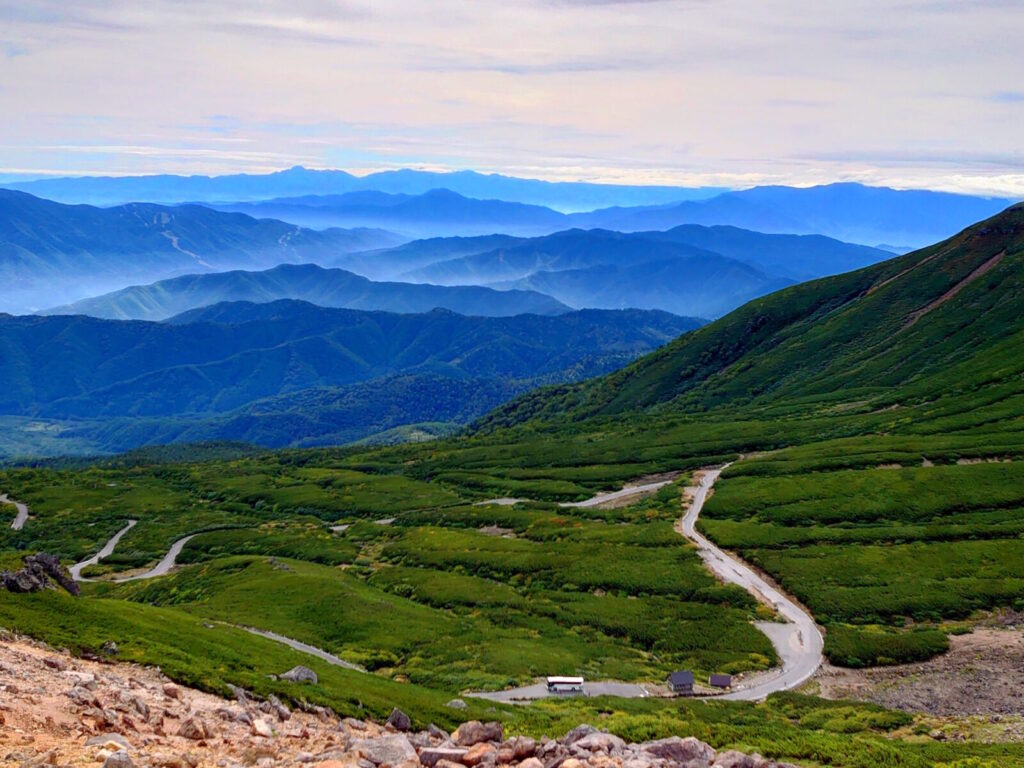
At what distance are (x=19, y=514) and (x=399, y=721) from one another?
496 feet

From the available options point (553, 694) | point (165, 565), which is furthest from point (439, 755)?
point (165, 565)

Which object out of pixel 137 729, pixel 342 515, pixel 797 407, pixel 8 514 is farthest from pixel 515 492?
pixel 137 729

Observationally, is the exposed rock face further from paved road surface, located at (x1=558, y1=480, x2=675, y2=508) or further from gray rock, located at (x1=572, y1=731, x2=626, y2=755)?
paved road surface, located at (x1=558, y1=480, x2=675, y2=508)

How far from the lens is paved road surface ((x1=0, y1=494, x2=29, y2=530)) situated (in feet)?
509

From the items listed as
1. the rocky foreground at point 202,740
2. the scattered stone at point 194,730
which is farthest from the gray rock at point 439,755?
the scattered stone at point 194,730

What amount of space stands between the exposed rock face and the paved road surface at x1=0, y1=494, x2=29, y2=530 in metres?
110

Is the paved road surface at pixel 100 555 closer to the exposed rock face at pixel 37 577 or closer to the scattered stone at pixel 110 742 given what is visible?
the exposed rock face at pixel 37 577

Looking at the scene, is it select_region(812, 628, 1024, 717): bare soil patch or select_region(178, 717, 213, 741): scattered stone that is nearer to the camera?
select_region(178, 717, 213, 741): scattered stone

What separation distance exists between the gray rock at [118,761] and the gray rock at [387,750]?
8.04m

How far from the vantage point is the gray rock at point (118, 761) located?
23922mm

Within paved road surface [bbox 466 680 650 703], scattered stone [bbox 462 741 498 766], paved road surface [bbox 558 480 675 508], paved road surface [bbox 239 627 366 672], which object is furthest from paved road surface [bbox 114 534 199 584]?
scattered stone [bbox 462 741 498 766]

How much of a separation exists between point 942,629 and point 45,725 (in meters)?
67.9

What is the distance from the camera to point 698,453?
15125cm

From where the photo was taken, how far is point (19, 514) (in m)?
163
